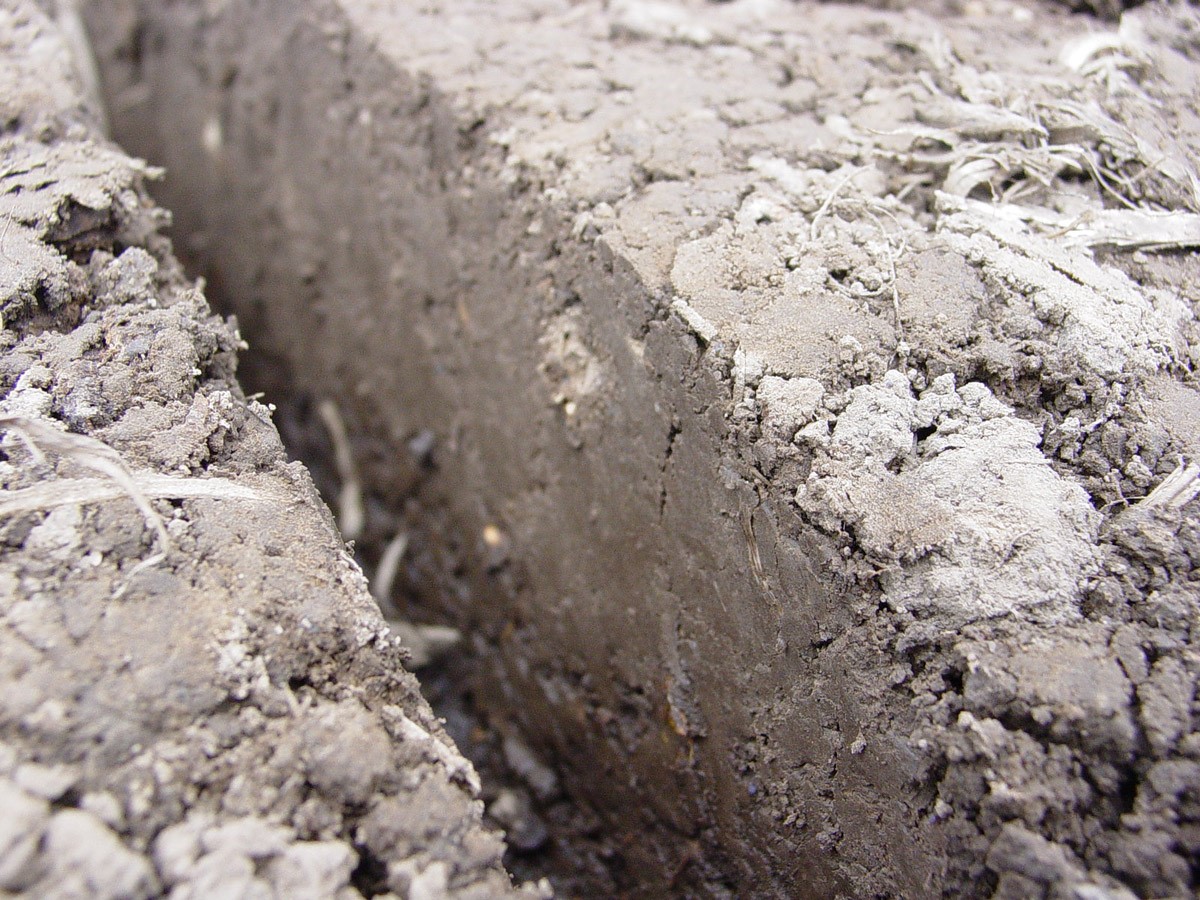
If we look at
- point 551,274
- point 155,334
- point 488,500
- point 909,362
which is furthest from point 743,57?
point 155,334

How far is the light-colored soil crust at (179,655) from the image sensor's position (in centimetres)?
106

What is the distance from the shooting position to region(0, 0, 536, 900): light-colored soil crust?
1059 mm

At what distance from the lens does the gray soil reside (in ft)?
3.92

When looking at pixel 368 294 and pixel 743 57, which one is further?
pixel 368 294

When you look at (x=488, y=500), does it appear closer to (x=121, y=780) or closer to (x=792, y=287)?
(x=792, y=287)

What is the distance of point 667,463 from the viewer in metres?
1.78

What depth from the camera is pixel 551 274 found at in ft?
6.54

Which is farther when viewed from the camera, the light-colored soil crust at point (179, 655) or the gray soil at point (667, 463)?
the gray soil at point (667, 463)

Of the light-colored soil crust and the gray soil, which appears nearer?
the light-colored soil crust

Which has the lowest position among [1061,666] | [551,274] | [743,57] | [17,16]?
[1061,666]

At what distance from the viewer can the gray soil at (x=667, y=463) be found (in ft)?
3.92

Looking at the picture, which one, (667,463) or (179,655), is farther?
(667,463)

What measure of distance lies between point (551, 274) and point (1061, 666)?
1262mm

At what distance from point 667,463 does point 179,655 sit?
0.94m
